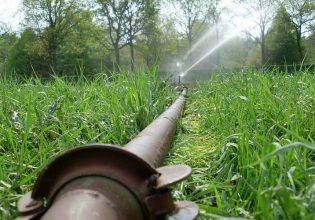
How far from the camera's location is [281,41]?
45.9 m

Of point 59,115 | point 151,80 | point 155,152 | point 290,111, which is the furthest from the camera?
point 151,80

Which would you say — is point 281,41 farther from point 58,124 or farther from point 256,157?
point 256,157

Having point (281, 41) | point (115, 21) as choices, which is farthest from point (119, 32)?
point (281, 41)

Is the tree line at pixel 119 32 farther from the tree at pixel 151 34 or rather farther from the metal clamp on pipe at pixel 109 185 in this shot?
the metal clamp on pipe at pixel 109 185

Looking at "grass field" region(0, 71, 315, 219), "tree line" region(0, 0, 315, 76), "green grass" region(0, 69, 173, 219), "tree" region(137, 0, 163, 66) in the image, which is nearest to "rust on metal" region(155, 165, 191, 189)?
"grass field" region(0, 71, 315, 219)

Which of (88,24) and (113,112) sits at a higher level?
(88,24)

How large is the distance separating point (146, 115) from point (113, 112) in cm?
28

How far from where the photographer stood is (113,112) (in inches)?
117

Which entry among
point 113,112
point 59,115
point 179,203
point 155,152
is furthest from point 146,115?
point 179,203

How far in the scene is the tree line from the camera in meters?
38.1

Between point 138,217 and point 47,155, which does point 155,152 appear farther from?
point 47,155

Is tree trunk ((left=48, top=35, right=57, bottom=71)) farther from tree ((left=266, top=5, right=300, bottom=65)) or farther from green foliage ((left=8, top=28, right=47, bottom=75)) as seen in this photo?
tree ((left=266, top=5, right=300, bottom=65))

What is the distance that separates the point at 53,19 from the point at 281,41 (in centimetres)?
2737

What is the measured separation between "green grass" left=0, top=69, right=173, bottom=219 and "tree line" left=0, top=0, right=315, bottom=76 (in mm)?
30427
